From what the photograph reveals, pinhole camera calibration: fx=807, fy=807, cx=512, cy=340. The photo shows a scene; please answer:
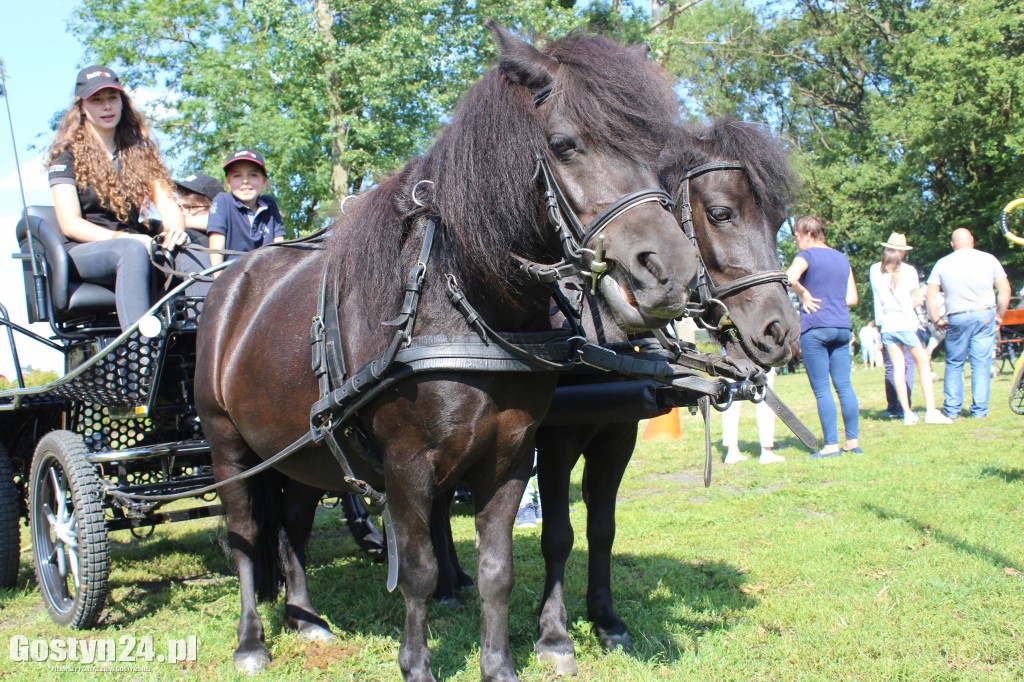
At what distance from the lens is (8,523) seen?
16.3 feet

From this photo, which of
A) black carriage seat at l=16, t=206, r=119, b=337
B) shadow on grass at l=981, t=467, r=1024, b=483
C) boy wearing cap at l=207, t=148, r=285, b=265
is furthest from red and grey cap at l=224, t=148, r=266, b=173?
shadow on grass at l=981, t=467, r=1024, b=483

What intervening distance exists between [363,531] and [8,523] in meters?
2.15

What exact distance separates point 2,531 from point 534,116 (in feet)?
14.4

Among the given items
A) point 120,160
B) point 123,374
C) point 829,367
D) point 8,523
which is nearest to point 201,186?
point 120,160

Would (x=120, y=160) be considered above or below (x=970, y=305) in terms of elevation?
above

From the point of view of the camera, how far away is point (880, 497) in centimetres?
608

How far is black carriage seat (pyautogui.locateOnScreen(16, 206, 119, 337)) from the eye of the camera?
4344mm

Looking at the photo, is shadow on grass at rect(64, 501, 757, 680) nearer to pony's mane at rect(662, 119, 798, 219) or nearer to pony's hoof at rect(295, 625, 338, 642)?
pony's hoof at rect(295, 625, 338, 642)

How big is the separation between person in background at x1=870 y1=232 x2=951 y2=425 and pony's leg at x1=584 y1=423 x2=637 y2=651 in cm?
727

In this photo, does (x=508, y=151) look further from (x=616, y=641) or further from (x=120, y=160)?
(x=120, y=160)

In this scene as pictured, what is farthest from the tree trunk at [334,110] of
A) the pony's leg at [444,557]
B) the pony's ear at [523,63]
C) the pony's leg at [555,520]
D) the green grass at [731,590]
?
the pony's ear at [523,63]

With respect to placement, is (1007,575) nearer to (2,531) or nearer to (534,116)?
(534,116)

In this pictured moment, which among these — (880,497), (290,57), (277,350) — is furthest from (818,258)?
(290,57)

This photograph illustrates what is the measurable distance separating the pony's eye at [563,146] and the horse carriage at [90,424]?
2.47 meters
